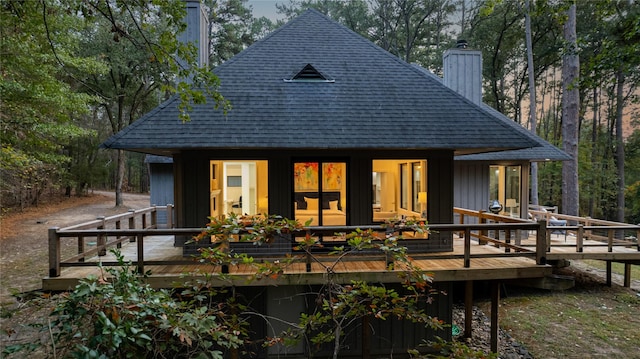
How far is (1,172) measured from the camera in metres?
10.9

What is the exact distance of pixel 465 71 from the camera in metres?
10.8

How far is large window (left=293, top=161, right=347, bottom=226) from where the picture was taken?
6.83 m

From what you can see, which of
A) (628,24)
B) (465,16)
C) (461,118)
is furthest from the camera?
(465,16)

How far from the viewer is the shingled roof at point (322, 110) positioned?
613 cm

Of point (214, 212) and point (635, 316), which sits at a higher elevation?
point (214, 212)

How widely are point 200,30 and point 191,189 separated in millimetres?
4008

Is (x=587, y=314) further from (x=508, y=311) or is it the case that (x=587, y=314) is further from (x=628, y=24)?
(x=628, y=24)

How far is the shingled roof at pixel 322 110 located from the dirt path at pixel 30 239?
342cm

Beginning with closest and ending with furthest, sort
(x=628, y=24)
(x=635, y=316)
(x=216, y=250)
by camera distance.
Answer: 1. (x=216, y=250)
2. (x=628, y=24)
3. (x=635, y=316)

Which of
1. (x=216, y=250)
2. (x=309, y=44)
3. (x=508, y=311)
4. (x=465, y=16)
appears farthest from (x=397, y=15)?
(x=216, y=250)

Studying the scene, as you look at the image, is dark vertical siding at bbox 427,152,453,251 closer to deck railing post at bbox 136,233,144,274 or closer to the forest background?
deck railing post at bbox 136,233,144,274

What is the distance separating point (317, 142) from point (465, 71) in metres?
7.08

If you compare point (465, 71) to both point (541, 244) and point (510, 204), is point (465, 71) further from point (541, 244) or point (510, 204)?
point (541, 244)

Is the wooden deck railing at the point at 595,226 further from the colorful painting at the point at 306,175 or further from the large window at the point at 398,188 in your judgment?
the colorful painting at the point at 306,175
